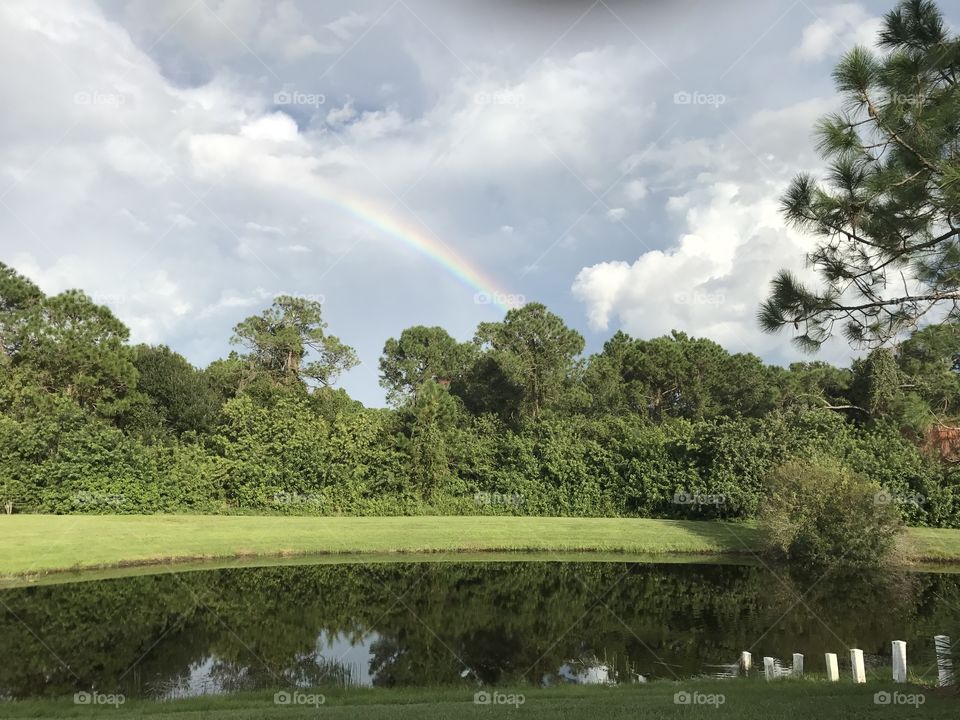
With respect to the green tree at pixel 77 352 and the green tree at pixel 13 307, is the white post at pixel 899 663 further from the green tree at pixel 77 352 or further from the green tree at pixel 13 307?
the green tree at pixel 13 307

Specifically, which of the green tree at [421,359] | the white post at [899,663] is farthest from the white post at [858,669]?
the green tree at [421,359]

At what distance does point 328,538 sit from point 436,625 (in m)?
8.89

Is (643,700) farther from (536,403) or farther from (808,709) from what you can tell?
(536,403)

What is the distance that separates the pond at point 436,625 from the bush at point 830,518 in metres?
0.74

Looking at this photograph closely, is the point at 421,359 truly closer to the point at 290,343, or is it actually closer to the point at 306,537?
the point at 290,343

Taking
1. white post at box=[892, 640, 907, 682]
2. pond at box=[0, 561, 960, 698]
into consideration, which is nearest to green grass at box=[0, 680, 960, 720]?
white post at box=[892, 640, 907, 682]

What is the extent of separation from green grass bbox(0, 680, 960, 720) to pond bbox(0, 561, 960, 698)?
107cm

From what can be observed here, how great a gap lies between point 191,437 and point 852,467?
27101 millimetres

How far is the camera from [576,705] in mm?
6930

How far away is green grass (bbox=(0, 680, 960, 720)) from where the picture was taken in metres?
6.15

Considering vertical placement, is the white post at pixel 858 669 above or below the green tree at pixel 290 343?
below

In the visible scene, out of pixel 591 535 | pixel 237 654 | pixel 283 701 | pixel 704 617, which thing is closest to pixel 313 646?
pixel 237 654

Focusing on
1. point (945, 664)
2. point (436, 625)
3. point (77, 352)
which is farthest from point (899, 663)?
point (77, 352)

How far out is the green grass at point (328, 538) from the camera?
1734 centimetres
